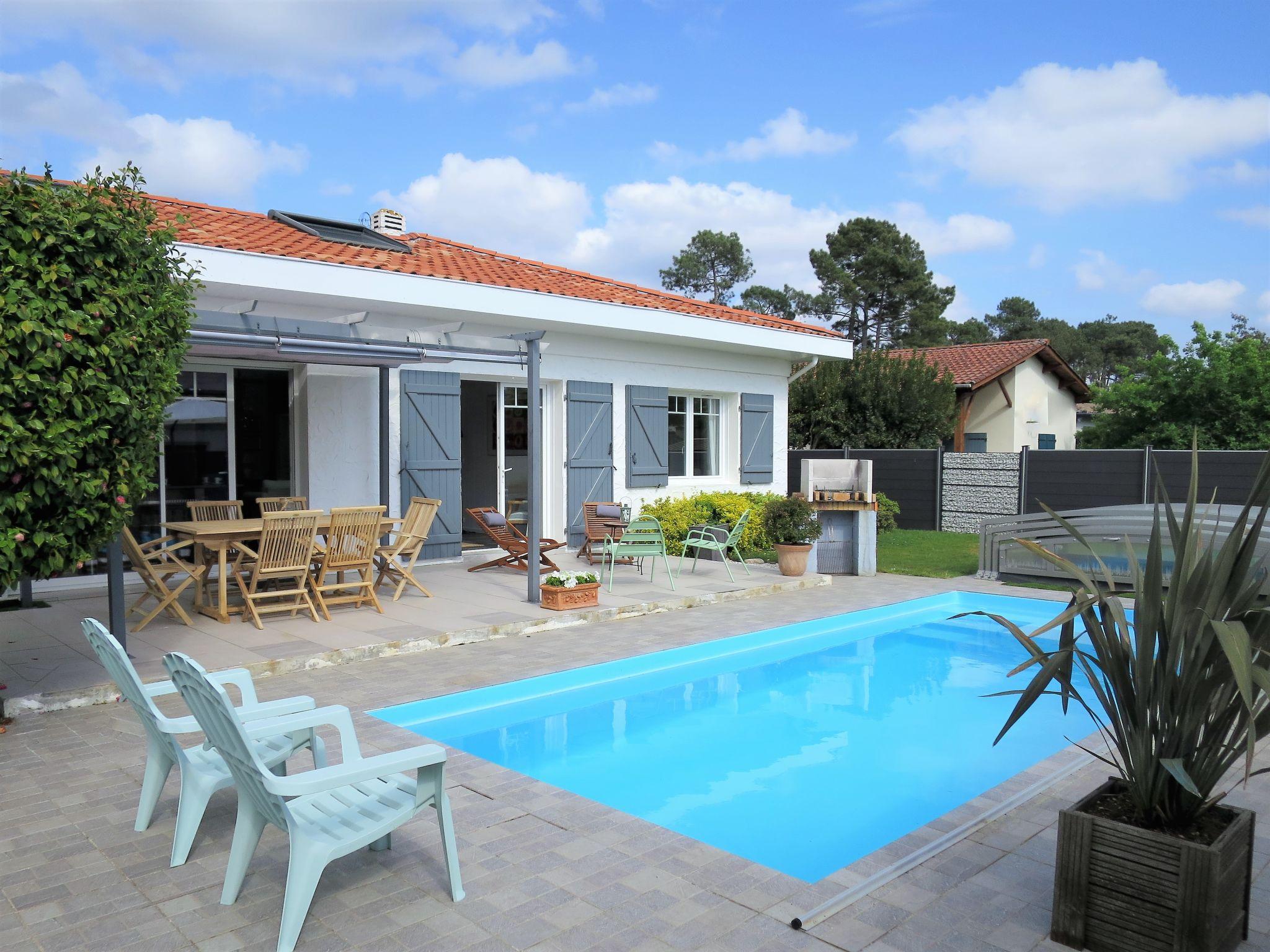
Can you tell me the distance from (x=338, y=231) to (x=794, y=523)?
6.49 metres

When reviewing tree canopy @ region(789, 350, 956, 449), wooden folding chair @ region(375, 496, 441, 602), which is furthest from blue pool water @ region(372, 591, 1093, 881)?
tree canopy @ region(789, 350, 956, 449)

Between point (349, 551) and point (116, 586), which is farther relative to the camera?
point (349, 551)

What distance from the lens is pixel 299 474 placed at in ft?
30.0

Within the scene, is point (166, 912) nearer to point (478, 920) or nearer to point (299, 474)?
point (478, 920)

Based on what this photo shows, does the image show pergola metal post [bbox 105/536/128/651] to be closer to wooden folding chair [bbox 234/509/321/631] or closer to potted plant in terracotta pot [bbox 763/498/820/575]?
wooden folding chair [bbox 234/509/321/631]

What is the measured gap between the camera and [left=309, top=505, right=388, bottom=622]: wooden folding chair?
689 cm

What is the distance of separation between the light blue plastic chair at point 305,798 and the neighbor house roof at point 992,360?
1853cm

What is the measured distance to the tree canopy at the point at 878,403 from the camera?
18219 mm

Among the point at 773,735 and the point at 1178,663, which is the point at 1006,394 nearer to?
the point at 773,735

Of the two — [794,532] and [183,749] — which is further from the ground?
[794,532]

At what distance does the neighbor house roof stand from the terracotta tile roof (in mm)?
8847

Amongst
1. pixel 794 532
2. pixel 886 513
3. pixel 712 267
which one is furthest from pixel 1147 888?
pixel 712 267

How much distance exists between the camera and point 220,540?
6.54 m

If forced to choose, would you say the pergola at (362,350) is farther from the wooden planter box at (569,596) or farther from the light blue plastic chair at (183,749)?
the light blue plastic chair at (183,749)
